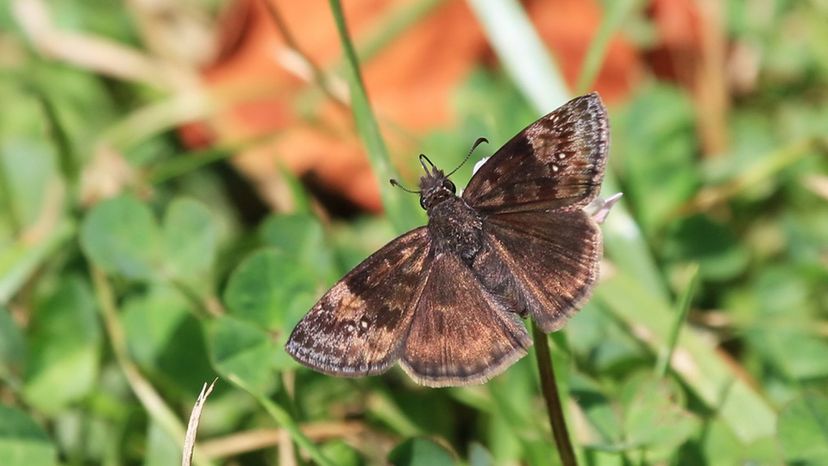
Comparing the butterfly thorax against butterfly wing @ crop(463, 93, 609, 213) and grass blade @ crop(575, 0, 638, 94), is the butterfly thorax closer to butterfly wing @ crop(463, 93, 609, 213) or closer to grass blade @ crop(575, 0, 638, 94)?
butterfly wing @ crop(463, 93, 609, 213)

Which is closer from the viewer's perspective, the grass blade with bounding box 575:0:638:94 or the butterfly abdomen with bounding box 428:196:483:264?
the butterfly abdomen with bounding box 428:196:483:264

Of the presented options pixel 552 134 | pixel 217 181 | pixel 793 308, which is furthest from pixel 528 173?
pixel 217 181

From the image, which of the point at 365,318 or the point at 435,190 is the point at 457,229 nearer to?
the point at 435,190

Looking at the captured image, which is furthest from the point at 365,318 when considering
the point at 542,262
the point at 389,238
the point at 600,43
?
the point at 600,43

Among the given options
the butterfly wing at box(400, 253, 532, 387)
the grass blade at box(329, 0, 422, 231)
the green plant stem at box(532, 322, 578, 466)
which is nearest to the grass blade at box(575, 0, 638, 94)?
the grass blade at box(329, 0, 422, 231)

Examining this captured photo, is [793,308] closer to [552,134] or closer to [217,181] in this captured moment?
[552,134]

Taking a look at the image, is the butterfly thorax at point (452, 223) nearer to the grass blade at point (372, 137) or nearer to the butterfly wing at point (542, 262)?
the butterfly wing at point (542, 262)

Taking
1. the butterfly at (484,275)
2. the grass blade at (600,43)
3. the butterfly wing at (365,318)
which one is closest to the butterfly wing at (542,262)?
the butterfly at (484,275)
